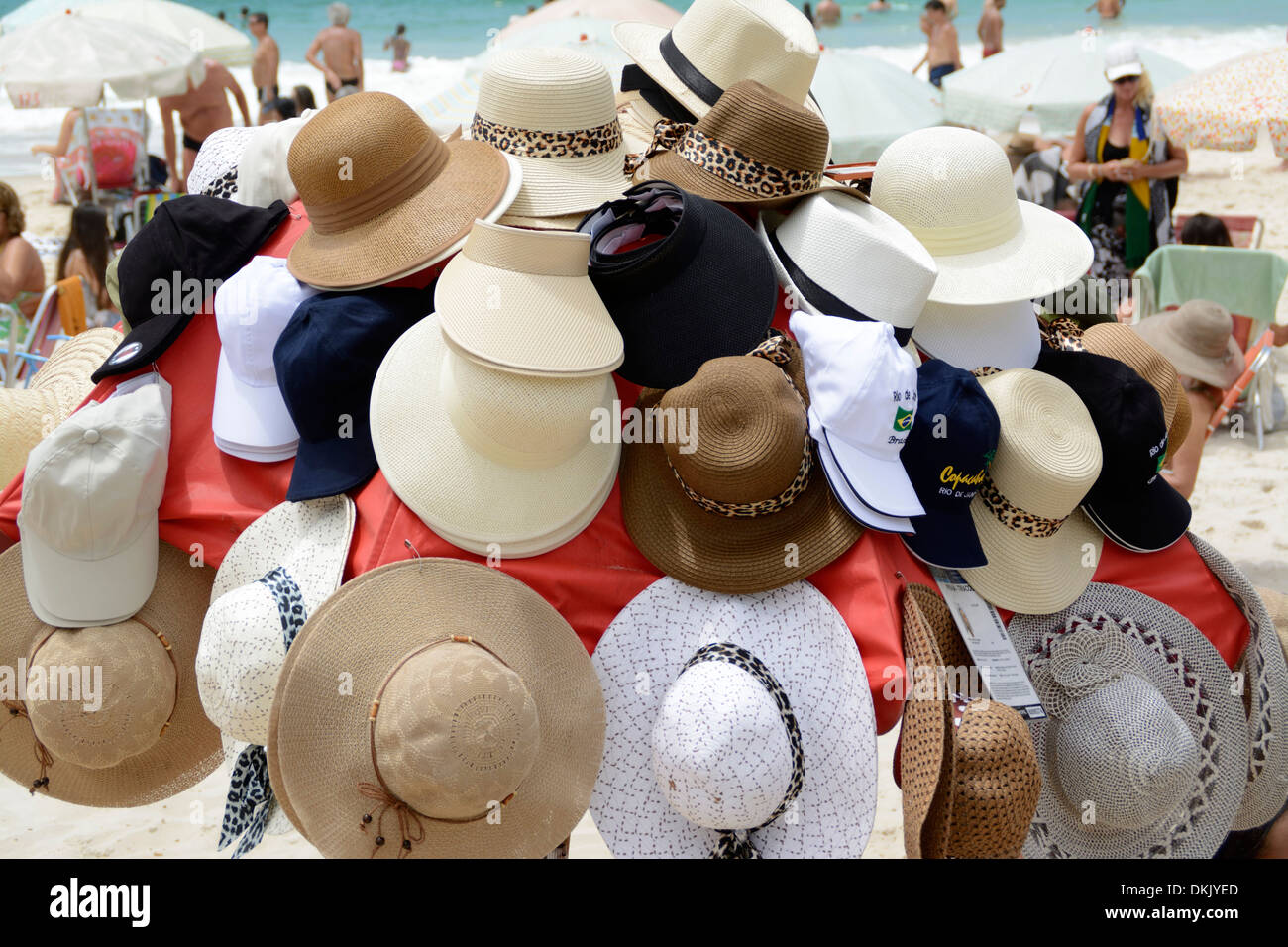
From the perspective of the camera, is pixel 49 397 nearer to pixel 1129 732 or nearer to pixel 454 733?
pixel 454 733

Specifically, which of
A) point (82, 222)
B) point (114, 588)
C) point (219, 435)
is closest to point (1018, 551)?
point (219, 435)

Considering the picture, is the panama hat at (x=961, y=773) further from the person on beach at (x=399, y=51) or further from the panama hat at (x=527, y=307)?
the person on beach at (x=399, y=51)

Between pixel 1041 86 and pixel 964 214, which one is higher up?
pixel 964 214

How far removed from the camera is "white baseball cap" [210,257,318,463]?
2.57 metres

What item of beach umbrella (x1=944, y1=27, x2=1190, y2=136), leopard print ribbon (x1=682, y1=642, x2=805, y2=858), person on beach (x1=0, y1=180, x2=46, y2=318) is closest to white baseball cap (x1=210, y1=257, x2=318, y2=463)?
leopard print ribbon (x1=682, y1=642, x2=805, y2=858)

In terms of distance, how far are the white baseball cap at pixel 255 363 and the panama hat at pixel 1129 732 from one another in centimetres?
170

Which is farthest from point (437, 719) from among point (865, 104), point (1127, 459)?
point (865, 104)

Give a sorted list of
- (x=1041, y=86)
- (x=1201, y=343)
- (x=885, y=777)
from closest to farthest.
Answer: (x=885, y=777), (x=1201, y=343), (x=1041, y=86)

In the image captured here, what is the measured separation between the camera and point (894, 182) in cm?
287

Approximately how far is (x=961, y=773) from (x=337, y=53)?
13.2m

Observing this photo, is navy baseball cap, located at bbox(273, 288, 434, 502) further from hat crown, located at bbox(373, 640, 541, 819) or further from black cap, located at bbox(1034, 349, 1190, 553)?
black cap, located at bbox(1034, 349, 1190, 553)

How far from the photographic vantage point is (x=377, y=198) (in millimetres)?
2586

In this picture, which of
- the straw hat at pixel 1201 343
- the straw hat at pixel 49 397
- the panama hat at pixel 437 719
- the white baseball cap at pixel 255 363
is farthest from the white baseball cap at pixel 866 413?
the straw hat at pixel 1201 343

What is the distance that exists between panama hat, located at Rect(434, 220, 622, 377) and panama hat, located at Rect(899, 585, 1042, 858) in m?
0.89
